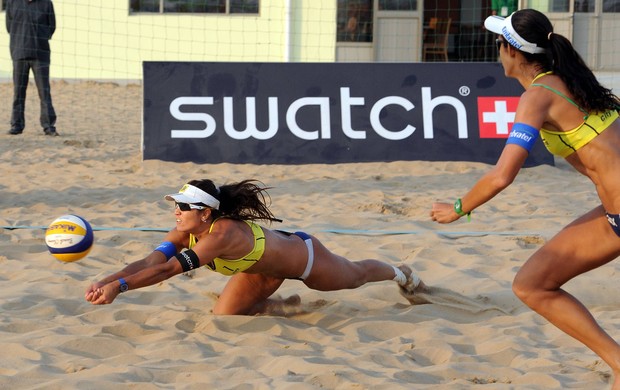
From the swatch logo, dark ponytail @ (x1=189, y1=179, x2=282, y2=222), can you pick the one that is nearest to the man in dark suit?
the swatch logo

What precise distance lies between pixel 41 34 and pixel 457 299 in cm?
900

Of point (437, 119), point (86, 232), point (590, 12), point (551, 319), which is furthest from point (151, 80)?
point (590, 12)

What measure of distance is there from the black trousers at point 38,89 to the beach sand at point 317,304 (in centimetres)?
268

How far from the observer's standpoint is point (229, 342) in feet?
15.4

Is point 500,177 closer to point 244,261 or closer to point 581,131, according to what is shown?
point 581,131

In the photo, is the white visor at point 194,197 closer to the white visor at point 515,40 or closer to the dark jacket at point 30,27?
the white visor at point 515,40

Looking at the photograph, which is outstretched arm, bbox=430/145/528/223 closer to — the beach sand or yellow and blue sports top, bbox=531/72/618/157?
yellow and blue sports top, bbox=531/72/618/157

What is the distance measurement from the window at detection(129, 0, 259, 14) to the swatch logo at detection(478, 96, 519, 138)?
27.0ft

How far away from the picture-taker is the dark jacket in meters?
12.6

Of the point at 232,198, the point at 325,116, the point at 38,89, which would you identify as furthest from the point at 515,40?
the point at 38,89

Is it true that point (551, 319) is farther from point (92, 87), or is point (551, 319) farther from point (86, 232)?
point (92, 87)

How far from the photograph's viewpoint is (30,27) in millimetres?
12633

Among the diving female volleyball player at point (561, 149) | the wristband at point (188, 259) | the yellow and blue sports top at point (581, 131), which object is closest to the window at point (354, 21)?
the wristband at point (188, 259)

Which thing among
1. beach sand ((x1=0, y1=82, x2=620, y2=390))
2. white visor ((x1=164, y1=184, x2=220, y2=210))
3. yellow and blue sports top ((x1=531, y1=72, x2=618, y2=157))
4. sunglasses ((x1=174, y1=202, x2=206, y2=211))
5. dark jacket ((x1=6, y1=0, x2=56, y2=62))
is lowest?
beach sand ((x1=0, y1=82, x2=620, y2=390))
